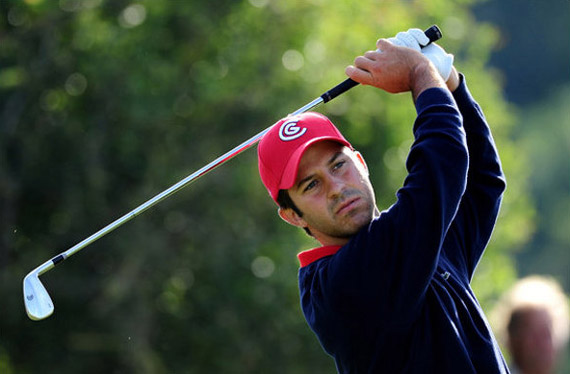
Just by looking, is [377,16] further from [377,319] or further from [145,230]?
[377,319]

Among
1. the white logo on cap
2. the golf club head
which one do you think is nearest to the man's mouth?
the white logo on cap

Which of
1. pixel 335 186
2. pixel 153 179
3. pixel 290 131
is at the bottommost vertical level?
pixel 335 186

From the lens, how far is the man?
3031mm

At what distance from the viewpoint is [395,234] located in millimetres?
3045

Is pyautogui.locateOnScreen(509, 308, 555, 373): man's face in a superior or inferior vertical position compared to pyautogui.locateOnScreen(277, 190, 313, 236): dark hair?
inferior

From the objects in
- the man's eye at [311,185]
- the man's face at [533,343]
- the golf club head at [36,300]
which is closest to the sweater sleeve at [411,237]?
the man's eye at [311,185]

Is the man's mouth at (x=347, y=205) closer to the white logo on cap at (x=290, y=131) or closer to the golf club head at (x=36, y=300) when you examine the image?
the white logo on cap at (x=290, y=131)

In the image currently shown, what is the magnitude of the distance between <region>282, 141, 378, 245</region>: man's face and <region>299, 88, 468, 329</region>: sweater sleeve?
106mm

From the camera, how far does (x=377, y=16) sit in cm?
1356

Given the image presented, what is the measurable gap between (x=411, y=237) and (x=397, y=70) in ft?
1.86

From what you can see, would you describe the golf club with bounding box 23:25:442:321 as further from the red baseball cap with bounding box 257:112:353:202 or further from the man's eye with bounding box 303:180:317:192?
the man's eye with bounding box 303:180:317:192

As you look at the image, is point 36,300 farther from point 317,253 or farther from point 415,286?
point 415,286

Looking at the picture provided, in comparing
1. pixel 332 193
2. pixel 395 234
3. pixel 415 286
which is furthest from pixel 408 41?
pixel 415 286

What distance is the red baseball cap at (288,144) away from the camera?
327 cm
